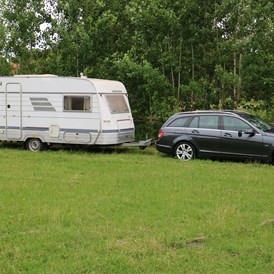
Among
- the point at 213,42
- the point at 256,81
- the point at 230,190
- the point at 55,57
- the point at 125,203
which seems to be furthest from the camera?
the point at 55,57

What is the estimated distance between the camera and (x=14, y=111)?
15.6m

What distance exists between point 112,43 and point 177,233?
13.5m

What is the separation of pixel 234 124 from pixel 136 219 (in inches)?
268

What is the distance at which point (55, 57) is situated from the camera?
18734 millimetres

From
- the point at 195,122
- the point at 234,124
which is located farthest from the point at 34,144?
the point at 234,124

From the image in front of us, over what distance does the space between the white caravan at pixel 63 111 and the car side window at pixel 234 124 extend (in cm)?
340

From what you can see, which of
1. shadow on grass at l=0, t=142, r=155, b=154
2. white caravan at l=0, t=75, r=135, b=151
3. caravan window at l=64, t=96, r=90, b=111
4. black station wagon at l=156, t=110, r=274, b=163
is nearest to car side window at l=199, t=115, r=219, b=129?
black station wagon at l=156, t=110, r=274, b=163

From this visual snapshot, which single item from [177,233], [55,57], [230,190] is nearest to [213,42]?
[55,57]

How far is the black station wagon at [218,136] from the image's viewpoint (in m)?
12.7

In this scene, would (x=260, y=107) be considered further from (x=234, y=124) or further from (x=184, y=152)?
(x=184, y=152)

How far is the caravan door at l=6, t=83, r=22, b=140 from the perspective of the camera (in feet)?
51.0

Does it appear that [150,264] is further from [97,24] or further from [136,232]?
[97,24]

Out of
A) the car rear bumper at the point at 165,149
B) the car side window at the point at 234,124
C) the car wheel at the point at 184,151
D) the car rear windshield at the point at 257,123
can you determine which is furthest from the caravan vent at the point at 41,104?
the car rear windshield at the point at 257,123

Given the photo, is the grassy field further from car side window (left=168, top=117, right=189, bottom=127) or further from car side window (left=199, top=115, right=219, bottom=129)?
car side window (left=168, top=117, right=189, bottom=127)
